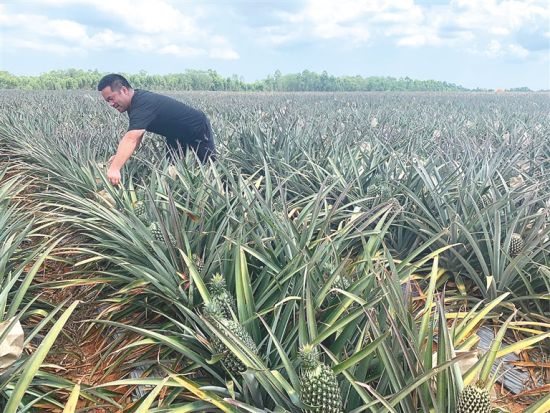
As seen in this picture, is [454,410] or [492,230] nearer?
[454,410]

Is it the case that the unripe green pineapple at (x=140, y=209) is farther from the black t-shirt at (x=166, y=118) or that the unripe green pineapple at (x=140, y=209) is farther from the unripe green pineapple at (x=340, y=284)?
the unripe green pineapple at (x=340, y=284)

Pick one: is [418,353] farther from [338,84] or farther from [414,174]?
[338,84]

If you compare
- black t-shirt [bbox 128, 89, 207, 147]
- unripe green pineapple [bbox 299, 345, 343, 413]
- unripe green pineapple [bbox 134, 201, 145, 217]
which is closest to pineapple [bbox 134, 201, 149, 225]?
unripe green pineapple [bbox 134, 201, 145, 217]

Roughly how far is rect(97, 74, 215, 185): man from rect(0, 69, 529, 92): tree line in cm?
3198

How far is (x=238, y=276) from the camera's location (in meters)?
1.64

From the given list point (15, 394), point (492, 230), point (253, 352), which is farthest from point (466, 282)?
point (15, 394)

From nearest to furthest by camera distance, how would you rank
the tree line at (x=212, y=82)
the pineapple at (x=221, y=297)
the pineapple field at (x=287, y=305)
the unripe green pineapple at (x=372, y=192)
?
the pineapple field at (x=287, y=305)
the pineapple at (x=221, y=297)
the unripe green pineapple at (x=372, y=192)
the tree line at (x=212, y=82)

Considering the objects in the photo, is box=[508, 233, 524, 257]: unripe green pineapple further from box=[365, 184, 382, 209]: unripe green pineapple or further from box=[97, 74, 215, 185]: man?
box=[97, 74, 215, 185]: man

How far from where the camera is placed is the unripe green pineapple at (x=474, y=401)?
40.5 inches

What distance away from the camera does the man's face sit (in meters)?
3.49

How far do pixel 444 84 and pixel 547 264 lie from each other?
1990 inches

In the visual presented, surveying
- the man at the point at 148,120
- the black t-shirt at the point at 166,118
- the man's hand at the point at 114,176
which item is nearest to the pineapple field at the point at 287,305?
the man's hand at the point at 114,176

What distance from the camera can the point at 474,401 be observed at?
1.03m

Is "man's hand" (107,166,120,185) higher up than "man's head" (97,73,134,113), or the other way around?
"man's head" (97,73,134,113)
